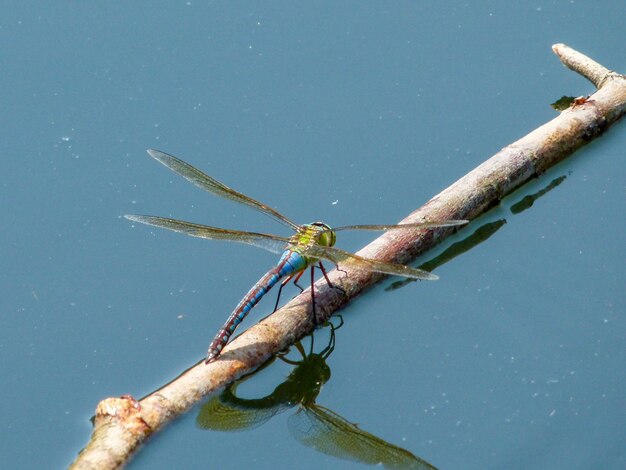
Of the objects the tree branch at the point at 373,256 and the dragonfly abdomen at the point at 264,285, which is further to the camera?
the dragonfly abdomen at the point at 264,285

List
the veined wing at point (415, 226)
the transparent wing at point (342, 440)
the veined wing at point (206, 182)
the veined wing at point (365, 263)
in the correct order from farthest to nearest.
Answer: the veined wing at point (206, 182) < the veined wing at point (415, 226) < the veined wing at point (365, 263) < the transparent wing at point (342, 440)

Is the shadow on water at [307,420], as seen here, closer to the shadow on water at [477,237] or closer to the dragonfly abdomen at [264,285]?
the dragonfly abdomen at [264,285]

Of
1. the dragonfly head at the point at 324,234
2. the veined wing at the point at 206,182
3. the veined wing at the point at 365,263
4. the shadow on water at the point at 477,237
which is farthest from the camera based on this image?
the shadow on water at the point at 477,237

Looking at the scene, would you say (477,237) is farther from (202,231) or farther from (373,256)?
(202,231)

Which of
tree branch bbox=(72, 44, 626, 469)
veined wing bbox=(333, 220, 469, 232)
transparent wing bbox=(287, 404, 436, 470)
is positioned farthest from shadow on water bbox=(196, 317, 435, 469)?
veined wing bbox=(333, 220, 469, 232)

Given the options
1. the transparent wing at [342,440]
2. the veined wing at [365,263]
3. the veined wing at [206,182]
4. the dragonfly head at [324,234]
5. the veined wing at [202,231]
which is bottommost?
the transparent wing at [342,440]

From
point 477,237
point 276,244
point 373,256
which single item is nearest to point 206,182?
point 276,244

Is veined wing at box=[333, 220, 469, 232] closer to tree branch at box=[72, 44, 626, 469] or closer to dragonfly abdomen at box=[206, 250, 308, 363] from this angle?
tree branch at box=[72, 44, 626, 469]

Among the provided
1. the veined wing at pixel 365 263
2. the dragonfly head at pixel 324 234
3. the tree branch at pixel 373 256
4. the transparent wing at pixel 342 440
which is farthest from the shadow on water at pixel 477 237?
the transparent wing at pixel 342 440
